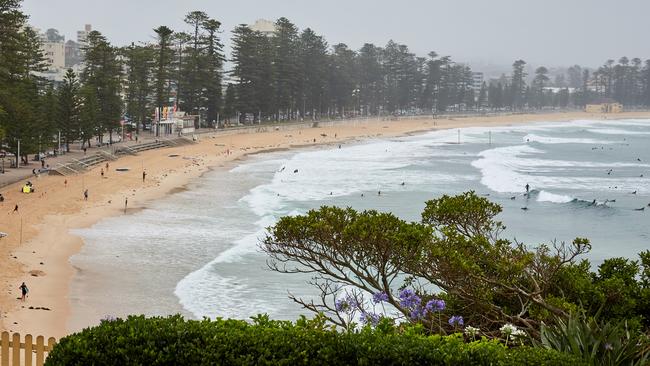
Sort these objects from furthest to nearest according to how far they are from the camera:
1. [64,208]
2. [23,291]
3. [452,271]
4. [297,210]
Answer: [297,210], [64,208], [23,291], [452,271]

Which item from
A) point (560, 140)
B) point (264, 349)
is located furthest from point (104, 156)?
point (560, 140)

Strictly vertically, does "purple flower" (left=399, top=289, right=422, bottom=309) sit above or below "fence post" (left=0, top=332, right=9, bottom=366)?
above

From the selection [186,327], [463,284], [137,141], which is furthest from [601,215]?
[137,141]

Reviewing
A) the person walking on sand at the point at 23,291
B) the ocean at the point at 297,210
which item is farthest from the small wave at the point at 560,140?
the person walking on sand at the point at 23,291

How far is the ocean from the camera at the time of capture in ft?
61.9

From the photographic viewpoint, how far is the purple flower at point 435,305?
791cm

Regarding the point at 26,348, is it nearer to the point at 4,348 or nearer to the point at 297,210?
the point at 4,348

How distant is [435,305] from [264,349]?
2.72m

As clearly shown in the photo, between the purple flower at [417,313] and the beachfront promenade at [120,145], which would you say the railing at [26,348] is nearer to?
the purple flower at [417,313]

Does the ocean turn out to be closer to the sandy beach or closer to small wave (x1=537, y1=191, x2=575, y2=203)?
small wave (x1=537, y1=191, x2=575, y2=203)

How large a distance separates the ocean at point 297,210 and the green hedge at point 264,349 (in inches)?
405

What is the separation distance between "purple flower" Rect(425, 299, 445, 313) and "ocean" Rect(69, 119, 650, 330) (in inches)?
346

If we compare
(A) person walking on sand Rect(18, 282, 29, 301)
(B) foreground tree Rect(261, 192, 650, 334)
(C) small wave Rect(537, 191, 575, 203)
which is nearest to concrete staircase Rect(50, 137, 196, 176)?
(C) small wave Rect(537, 191, 575, 203)

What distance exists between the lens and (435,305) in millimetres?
8391
